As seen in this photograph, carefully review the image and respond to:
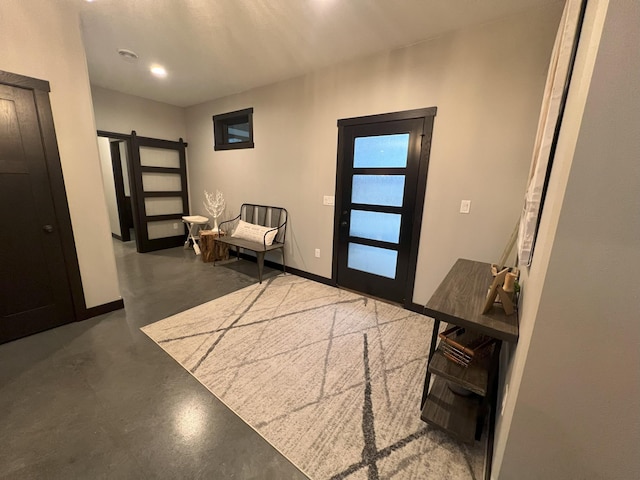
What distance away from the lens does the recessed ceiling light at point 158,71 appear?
3133 mm

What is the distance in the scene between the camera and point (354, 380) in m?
1.79

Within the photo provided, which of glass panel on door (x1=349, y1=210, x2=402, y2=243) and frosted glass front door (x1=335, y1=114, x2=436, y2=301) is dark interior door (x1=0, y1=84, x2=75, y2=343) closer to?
frosted glass front door (x1=335, y1=114, x2=436, y2=301)

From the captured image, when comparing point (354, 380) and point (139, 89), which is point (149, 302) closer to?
point (354, 380)

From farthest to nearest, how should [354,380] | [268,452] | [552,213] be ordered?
[354,380] < [268,452] < [552,213]

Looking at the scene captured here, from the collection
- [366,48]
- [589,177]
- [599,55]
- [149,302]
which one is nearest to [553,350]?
[589,177]

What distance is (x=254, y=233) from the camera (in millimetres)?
3840

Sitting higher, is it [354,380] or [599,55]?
[599,55]

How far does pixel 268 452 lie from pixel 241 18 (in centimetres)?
305

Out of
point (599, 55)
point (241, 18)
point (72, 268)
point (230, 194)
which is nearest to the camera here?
point (599, 55)

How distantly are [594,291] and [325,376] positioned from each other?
1.56m

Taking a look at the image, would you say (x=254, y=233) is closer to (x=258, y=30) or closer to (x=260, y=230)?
(x=260, y=230)

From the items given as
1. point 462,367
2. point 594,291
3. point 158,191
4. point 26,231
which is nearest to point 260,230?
point 26,231

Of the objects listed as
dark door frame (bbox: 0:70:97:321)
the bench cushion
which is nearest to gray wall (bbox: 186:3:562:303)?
the bench cushion

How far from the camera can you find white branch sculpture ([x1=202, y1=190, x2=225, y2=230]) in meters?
4.53
